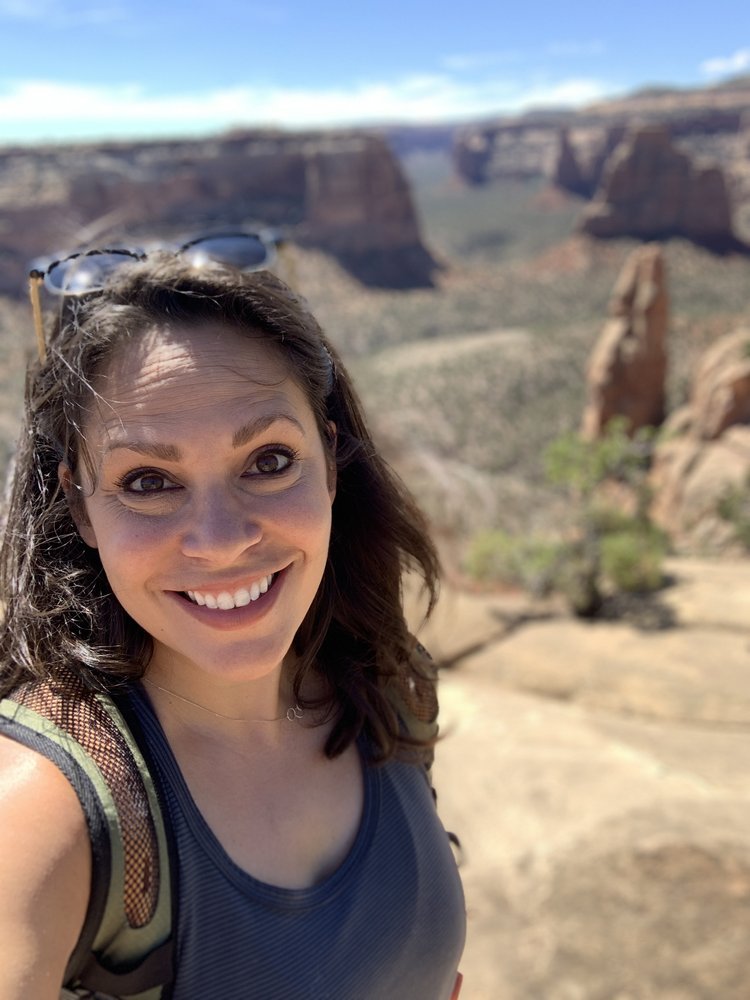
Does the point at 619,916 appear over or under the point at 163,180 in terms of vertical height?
under

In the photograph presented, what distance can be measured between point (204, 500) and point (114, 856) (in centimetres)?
53

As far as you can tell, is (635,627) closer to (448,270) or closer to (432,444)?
(432,444)

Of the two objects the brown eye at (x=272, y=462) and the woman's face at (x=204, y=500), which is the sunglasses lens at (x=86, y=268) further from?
the brown eye at (x=272, y=462)

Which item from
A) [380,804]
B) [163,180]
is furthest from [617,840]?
[163,180]

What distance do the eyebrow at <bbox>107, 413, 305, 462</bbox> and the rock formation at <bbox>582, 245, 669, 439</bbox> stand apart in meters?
21.2

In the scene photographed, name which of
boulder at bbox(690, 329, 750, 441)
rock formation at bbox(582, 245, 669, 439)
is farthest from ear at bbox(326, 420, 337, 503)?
rock formation at bbox(582, 245, 669, 439)

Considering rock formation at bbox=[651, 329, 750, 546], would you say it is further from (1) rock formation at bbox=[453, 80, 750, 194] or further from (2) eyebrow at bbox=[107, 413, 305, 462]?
(1) rock formation at bbox=[453, 80, 750, 194]

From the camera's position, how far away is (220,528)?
1.36m

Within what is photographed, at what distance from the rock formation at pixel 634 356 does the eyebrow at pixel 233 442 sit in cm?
2122

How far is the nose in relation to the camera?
53.2 inches

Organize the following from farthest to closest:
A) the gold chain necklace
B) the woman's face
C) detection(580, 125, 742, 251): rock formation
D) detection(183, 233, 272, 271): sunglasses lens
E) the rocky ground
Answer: detection(580, 125, 742, 251): rock formation → the rocky ground → detection(183, 233, 272, 271): sunglasses lens → the gold chain necklace → the woman's face

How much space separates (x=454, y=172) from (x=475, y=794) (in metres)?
119

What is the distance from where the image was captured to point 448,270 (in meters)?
60.7

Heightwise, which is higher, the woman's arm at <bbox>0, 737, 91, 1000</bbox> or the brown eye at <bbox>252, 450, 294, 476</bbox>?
the brown eye at <bbox>252, 450, 294, 476</bbox>
